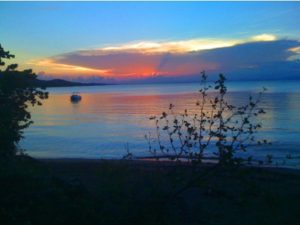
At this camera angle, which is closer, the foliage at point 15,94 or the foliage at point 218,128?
the foliage at point 218,128

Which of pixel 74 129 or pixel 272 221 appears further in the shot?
pixel 74 129

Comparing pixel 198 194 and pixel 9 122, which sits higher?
pixel 9 122

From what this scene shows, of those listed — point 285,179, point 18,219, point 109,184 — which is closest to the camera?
point 18,219

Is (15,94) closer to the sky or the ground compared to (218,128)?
closer to the sky

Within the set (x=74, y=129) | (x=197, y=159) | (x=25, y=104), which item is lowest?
(x=74, y=129)

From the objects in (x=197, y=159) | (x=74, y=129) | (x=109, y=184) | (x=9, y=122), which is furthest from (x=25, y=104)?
(x=74, y=129)

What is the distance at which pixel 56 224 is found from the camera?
19.7ft

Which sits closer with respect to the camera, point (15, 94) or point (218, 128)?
point (218, 128)

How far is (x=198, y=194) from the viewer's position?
11.2 m

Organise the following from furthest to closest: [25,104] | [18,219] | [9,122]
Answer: [25,104] < [9,122] < [18,219]

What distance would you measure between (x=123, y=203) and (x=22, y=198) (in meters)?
1.58

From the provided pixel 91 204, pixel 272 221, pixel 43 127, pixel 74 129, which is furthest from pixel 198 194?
pixel 43 127

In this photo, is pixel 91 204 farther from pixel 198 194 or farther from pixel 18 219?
pixel 198 194

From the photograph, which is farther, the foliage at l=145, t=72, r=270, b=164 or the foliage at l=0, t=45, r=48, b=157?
the foliage at l=0, t=45, r=48, b=157
